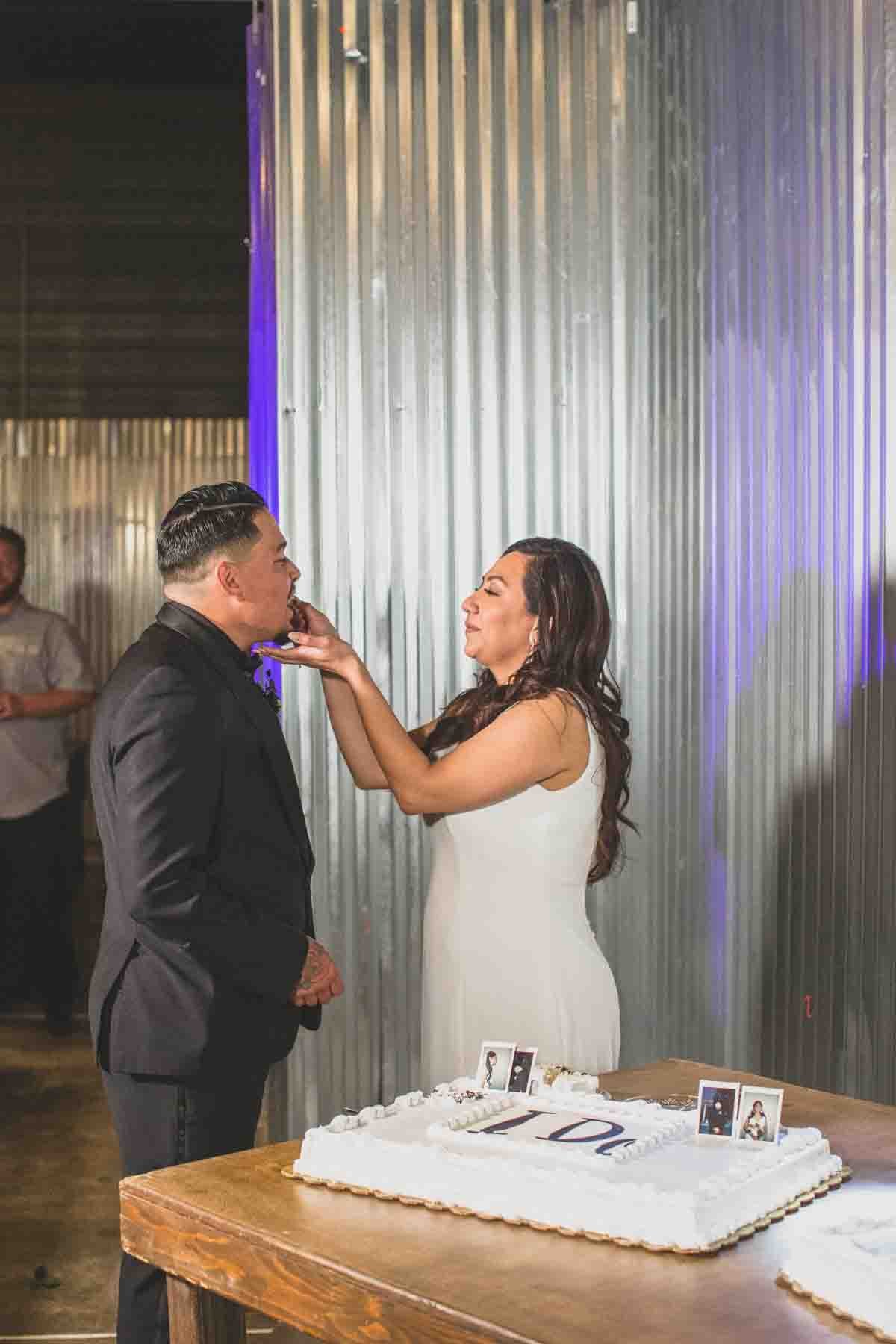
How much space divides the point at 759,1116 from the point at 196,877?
88cm

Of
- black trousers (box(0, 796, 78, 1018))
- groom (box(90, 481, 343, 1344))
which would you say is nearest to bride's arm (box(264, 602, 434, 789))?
groom (box(90, 481, 343, 1344))

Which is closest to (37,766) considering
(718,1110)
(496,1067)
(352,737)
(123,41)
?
(123,41)

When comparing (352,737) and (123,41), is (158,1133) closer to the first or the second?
(352,737)

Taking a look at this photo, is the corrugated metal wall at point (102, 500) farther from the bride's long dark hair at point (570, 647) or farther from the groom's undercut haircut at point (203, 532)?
the groom's undercut haircut at point (203, 532)

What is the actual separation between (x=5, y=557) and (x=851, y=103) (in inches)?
143

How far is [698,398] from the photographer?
340cm

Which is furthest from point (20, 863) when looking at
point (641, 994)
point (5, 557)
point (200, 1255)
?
point (200, 1255)

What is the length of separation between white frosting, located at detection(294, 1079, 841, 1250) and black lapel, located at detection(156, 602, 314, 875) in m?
0.67

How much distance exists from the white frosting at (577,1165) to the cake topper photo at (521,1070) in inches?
1.9

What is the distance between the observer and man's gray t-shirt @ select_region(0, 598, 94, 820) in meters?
5.63

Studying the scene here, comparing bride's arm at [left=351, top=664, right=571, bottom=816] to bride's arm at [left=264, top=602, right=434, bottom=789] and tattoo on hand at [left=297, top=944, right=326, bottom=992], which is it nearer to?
bride's arm at [left=264, top=602, right=434, bottom=789]

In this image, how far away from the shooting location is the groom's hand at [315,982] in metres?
2.38

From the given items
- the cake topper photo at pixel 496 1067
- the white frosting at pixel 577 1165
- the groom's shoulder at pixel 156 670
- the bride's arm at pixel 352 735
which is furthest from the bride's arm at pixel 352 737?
the white frosting at pixel 577 1165

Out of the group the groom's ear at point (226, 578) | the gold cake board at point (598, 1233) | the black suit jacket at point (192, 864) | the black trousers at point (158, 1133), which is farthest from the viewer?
the groom's ear at point (226, 578)
